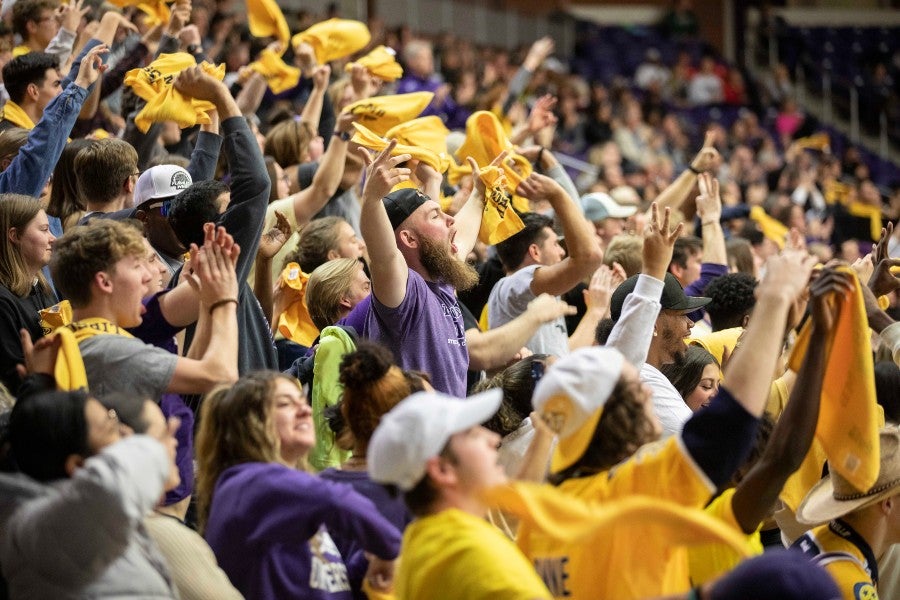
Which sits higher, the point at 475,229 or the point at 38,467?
the point at 38,467

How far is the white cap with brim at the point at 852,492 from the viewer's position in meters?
3.66

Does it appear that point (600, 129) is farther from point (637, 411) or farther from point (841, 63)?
point (637, 411)

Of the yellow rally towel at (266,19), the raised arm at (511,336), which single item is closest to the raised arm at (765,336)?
the raised arm at (511,336)

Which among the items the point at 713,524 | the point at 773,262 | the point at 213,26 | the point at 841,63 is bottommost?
the point at 841,63

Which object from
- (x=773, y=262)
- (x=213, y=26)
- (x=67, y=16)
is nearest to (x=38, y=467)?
(x=773, y=262)

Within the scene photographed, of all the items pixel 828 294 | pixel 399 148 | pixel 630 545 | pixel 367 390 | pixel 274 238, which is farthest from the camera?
pixel 399 148

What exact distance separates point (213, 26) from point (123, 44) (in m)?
1.93

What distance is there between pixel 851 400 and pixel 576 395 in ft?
2.94

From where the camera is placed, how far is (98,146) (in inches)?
192

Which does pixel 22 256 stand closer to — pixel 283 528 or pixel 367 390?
pixel 367 390

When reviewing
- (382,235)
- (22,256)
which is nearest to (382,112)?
(382,235)

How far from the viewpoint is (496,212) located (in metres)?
5.35

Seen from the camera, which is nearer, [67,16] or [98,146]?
[98,146]

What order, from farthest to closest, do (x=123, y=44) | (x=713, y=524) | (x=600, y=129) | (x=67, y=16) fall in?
(x=600, y=129) < (x=123, y=44) < (x=67, y=16) < (x=713, y=524)
